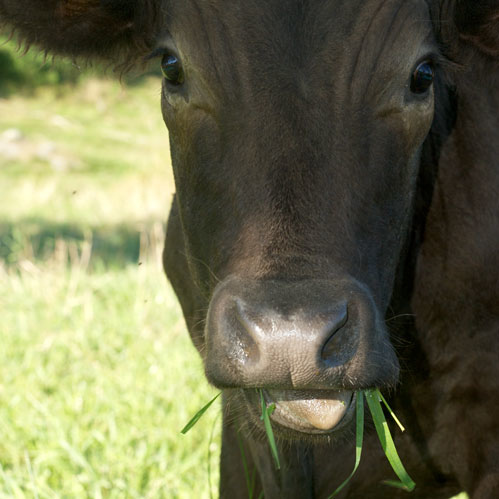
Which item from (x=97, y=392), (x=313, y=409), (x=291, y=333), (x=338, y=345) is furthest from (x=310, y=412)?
(x=97, y=392)

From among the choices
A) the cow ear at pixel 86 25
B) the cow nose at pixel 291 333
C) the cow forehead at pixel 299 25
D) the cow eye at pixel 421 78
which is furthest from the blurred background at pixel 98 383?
the cow nose at pixel 291 333

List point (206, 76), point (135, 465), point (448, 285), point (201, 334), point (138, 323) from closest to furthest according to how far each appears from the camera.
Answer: point (206, 76) < point (448, 285) < point (201, 334) < point (135, 465) < point (138, 323)

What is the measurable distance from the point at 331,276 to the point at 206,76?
863 millimetres

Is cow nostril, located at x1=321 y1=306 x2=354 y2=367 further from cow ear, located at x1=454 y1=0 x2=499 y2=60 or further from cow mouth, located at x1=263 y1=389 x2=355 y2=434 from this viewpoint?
cow ear, located at x1=454 y1=0 x2=499 y2=60

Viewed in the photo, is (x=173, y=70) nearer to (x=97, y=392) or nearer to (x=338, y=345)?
(x=338, y=345)

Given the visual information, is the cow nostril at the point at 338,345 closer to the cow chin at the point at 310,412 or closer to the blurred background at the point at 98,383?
the cow chin at the point at 310,412

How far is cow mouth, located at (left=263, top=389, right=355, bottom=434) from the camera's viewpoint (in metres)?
2.47

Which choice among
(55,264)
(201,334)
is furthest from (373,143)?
(55,264)

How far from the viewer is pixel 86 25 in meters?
3.40

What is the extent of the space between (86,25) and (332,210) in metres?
1.43

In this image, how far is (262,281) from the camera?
231 centimetres

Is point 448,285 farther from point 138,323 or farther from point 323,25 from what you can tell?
point 138,323

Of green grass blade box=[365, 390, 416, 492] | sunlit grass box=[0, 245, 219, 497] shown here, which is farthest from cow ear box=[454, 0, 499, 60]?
sunlit grass box=[0, 245, 219, 497]

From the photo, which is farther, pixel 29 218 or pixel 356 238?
pixel 29 218
